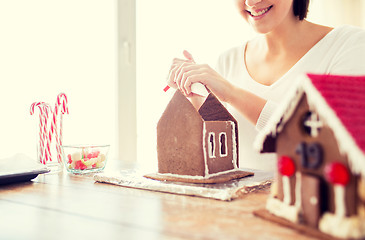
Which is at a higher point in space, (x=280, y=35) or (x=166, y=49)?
(x=166, y=49)

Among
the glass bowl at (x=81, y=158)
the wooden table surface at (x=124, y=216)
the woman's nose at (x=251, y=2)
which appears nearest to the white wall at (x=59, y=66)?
the glass bowl at (x=81, y=158)

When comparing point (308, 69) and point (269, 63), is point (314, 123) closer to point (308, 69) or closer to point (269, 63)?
point (308, 69)

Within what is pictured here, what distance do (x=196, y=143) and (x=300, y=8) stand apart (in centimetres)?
88

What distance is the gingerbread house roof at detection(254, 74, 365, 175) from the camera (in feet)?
1.51

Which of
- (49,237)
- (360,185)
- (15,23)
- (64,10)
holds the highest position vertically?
(64,10)

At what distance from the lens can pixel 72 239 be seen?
564 mm

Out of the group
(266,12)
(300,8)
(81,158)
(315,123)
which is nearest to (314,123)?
(315,123)

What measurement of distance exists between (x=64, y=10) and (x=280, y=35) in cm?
130

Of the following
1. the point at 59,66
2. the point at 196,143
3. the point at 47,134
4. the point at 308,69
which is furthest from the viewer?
→ the point at 59,66

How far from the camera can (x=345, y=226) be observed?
47cm

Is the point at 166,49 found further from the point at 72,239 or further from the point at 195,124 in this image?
the point at 72,239

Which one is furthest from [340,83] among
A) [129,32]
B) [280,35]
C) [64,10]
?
[129,32]

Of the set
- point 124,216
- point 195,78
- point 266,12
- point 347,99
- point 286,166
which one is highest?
point 266,12

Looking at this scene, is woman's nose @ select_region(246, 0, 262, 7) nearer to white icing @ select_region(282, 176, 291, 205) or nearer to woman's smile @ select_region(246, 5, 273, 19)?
woman's smile @ select_region(246, 5, 273, 19)
